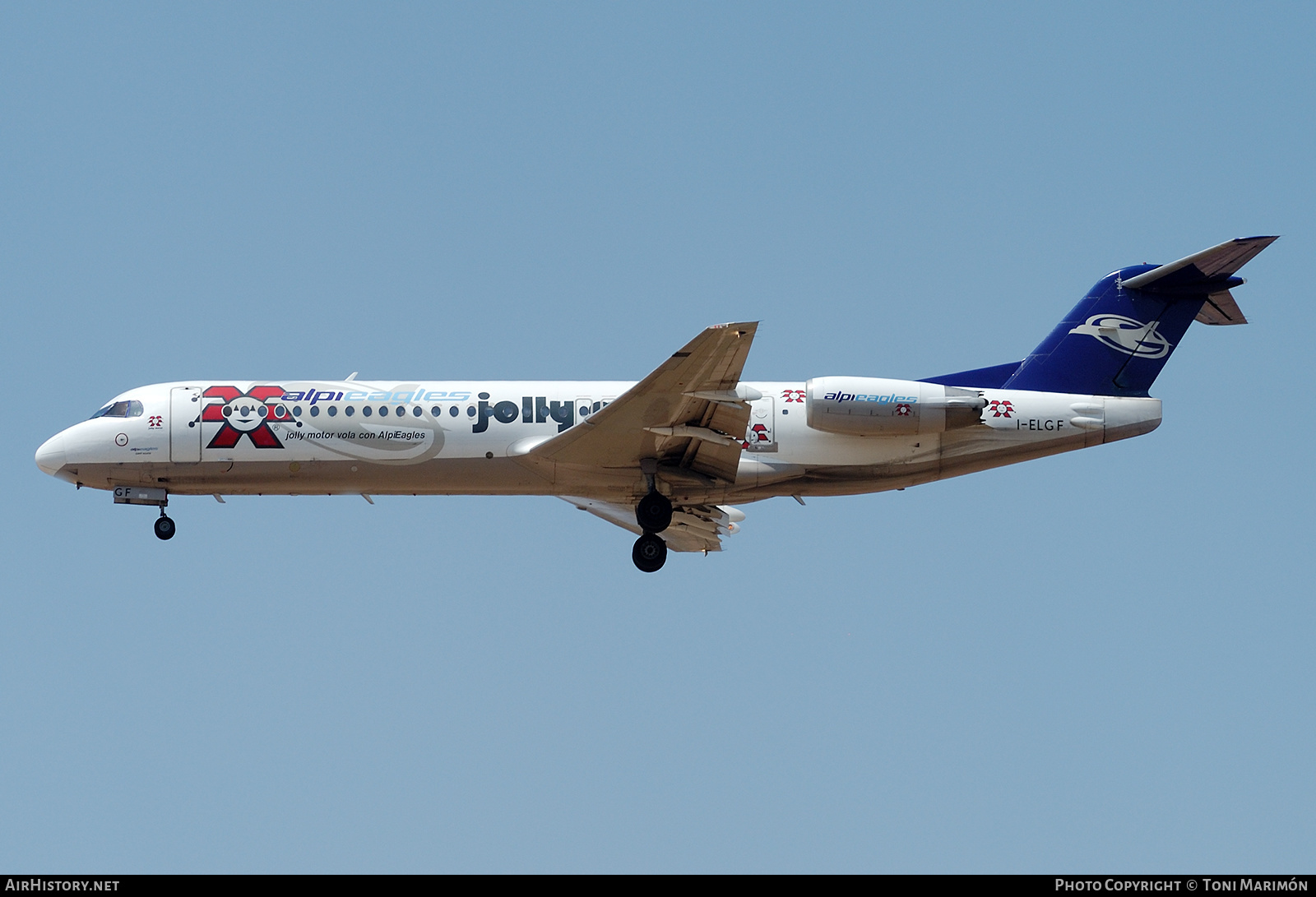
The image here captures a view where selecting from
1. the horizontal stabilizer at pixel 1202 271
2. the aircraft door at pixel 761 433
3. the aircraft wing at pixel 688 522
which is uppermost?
the horizontal stabilizer at pixel 1202 271

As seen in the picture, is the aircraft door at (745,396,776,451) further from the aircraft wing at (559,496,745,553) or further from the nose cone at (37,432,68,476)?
the nose cone at (37,432,68,476)

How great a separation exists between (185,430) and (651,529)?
28.6ft

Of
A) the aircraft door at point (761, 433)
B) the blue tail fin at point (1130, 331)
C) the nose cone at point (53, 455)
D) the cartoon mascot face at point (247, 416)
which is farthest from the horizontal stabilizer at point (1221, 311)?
the nose cone at point (53, 455)

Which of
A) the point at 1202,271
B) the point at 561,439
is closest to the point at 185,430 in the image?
the point at 561,439

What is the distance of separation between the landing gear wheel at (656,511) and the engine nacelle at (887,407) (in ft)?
10.3

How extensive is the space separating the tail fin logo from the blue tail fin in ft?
0.05

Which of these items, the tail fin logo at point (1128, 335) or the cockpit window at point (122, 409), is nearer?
the cockpit window at point (122, 409)

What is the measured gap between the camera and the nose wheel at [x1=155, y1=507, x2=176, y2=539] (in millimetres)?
26547

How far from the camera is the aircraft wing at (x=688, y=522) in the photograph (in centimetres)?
→ 2956

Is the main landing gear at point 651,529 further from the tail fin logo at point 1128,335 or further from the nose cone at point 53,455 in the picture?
the nose cone at point 53,455

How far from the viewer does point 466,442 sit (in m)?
25.8

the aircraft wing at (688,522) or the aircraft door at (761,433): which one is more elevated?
the aircraft door at (761,433)

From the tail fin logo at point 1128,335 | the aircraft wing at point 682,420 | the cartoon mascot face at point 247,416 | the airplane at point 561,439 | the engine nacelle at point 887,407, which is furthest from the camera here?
the tail fin logo at point 1128,335
